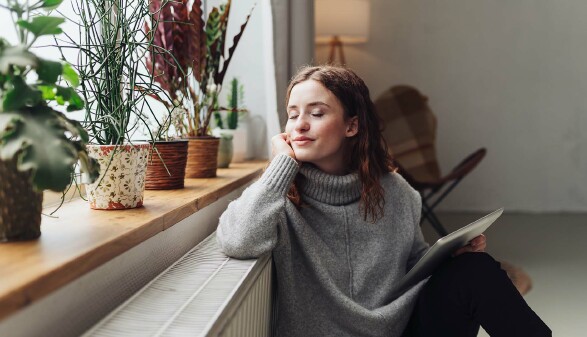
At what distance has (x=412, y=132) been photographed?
13.2ft

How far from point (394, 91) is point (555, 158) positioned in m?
1.51

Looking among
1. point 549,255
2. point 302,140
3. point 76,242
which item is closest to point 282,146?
point 302,140

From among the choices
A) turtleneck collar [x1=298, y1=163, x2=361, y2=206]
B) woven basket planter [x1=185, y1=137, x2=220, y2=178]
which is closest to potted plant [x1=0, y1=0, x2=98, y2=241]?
turtleneck collar [x1=298, y1=163, x2=361, y2=206]

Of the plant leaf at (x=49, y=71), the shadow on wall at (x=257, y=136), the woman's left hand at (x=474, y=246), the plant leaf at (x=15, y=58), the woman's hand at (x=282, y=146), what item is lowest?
the woman's left hand at (x=474, y=246)

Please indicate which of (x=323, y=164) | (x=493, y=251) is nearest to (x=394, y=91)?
(x=493, y=251)

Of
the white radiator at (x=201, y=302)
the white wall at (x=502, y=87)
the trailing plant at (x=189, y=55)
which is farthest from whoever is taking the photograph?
the white wall at (x=502, y=87)

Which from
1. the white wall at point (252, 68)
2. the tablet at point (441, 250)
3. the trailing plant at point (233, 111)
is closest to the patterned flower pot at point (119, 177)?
the tablet at point (441, 250)

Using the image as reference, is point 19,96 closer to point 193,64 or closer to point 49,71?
point 49,71

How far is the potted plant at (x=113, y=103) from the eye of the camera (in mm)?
1026

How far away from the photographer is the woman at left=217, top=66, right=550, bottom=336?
50.1 inches

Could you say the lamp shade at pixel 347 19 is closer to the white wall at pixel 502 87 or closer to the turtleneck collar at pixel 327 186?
the white wall at pixel 502 87

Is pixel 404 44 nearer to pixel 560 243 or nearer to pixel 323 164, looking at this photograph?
pixel 560 243

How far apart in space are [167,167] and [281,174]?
0.31 metres

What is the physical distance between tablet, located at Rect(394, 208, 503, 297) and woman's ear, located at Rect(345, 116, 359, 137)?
0.35 m
